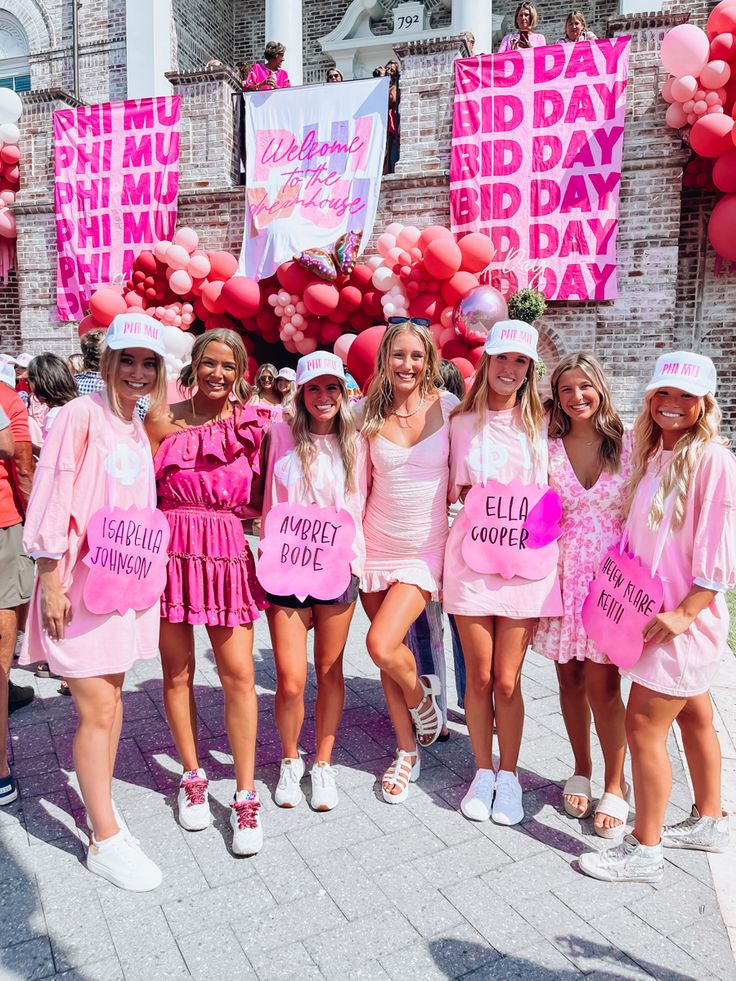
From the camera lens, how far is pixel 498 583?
281 cm

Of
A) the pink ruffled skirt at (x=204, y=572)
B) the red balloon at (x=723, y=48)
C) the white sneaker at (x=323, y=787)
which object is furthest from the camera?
the red balloon at (x=723, y=48)

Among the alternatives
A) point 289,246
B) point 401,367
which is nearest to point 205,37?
point 289,246

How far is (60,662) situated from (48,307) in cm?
902

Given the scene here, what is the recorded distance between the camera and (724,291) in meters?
8.20

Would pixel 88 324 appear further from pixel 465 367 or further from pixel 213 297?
pixel 465 367

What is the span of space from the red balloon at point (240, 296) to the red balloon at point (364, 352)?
4.92 ft

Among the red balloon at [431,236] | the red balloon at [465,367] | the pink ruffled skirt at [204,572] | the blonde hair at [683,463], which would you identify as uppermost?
the red balloon at [431,236]

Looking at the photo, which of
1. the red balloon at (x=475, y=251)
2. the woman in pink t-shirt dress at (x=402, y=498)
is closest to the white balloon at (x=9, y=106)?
the red balloon at (x=475, y=251)

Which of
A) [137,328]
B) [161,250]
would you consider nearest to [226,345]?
[137,328]

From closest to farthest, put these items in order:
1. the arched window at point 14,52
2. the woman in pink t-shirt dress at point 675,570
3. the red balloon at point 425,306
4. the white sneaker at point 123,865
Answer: the woman in pink t-shirt dress at point 675,570 < the white sneaker at point 123,865 < the red balloon at point 425,306 < the arched window at point 14,52

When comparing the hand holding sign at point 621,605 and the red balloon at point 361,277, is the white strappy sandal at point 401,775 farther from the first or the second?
the red balloon at point 361,277

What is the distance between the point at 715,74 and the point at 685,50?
1.28 feet

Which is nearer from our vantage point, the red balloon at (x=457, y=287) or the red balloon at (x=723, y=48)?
the red balloon at (x=723, y=48)

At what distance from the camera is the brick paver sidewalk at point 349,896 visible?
2.13 metres
